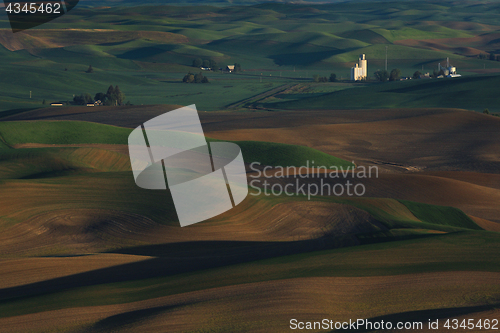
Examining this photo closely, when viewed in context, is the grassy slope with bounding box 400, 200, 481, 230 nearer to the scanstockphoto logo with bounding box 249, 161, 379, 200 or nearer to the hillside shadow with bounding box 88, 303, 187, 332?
the scanstockphoto logo with bounding box 249, 161, 379, 200

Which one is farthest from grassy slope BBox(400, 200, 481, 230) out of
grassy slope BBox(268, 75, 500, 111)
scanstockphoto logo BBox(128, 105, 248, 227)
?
grassy slope BBox(268, 75, 500, 111)

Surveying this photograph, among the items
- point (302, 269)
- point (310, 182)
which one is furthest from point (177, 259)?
point (310, 182)

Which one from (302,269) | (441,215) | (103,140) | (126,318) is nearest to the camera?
(126,318)

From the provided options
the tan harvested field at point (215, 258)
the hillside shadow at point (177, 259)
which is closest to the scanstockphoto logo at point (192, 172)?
the tan harvested field at point (215, 258)

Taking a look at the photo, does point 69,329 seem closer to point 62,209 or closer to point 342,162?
point 62,209

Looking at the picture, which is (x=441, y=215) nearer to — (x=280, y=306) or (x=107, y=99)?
(x=280, y=306)

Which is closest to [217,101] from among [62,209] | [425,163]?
[425,163]
